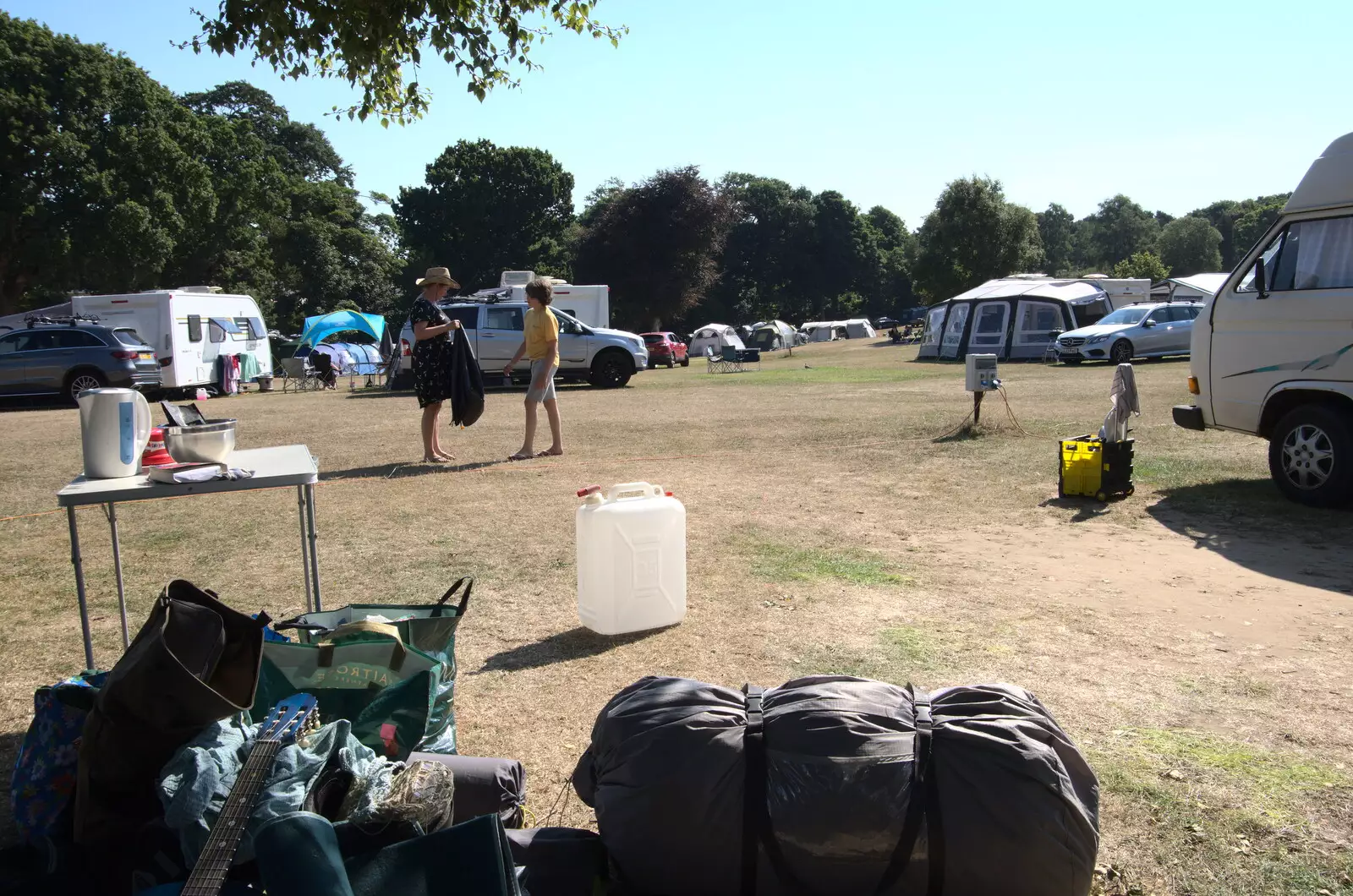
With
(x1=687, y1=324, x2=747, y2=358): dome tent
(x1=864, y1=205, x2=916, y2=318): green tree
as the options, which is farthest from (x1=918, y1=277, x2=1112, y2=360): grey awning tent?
(x1=864, y1=205, x2=916, y2=318): green tree

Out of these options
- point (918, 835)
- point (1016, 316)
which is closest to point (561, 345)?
point (1016, 316)

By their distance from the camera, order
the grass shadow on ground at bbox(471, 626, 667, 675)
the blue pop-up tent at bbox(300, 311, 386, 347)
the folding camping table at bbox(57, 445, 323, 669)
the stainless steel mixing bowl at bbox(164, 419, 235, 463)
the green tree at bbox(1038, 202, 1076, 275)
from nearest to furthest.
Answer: the folding camping table at bbox(57, 445, 323, 669)
the stainless steel mixing bowl at bbox(164, 419, 235, 463)
the grass shadow on ground at bbox(471, 626, 667, 675)
the blue pop-up tent at bbox(300, 311, 386, 347)
the green tree at bbox(1038, 202, 1076, 275)

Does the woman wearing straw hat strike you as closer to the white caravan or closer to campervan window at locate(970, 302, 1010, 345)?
the white caravan

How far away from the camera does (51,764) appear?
2.67 meters

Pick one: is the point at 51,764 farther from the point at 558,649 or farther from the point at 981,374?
the point at 981,374

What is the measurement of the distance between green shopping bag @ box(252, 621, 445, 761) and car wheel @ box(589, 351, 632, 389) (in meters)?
18.6

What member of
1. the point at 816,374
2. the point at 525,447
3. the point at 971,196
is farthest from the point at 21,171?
the point at 971,196

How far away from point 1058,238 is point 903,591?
138474 millimetres

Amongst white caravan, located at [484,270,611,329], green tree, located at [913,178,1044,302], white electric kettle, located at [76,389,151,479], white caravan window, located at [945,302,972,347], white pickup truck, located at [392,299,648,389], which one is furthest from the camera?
green tree, located at [913,178,1044,302]

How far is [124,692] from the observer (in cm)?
250

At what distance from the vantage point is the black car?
19.8 meters

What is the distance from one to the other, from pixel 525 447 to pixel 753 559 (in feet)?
16.2

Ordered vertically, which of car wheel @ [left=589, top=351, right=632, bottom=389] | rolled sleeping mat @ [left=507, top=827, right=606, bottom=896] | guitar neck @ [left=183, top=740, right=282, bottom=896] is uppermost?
car wheel @ [left=589, top=351, right=632, bottom=389]

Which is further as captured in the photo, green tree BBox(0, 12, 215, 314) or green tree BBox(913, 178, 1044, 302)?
green tree BBox(913, 178, 1044, 302)
